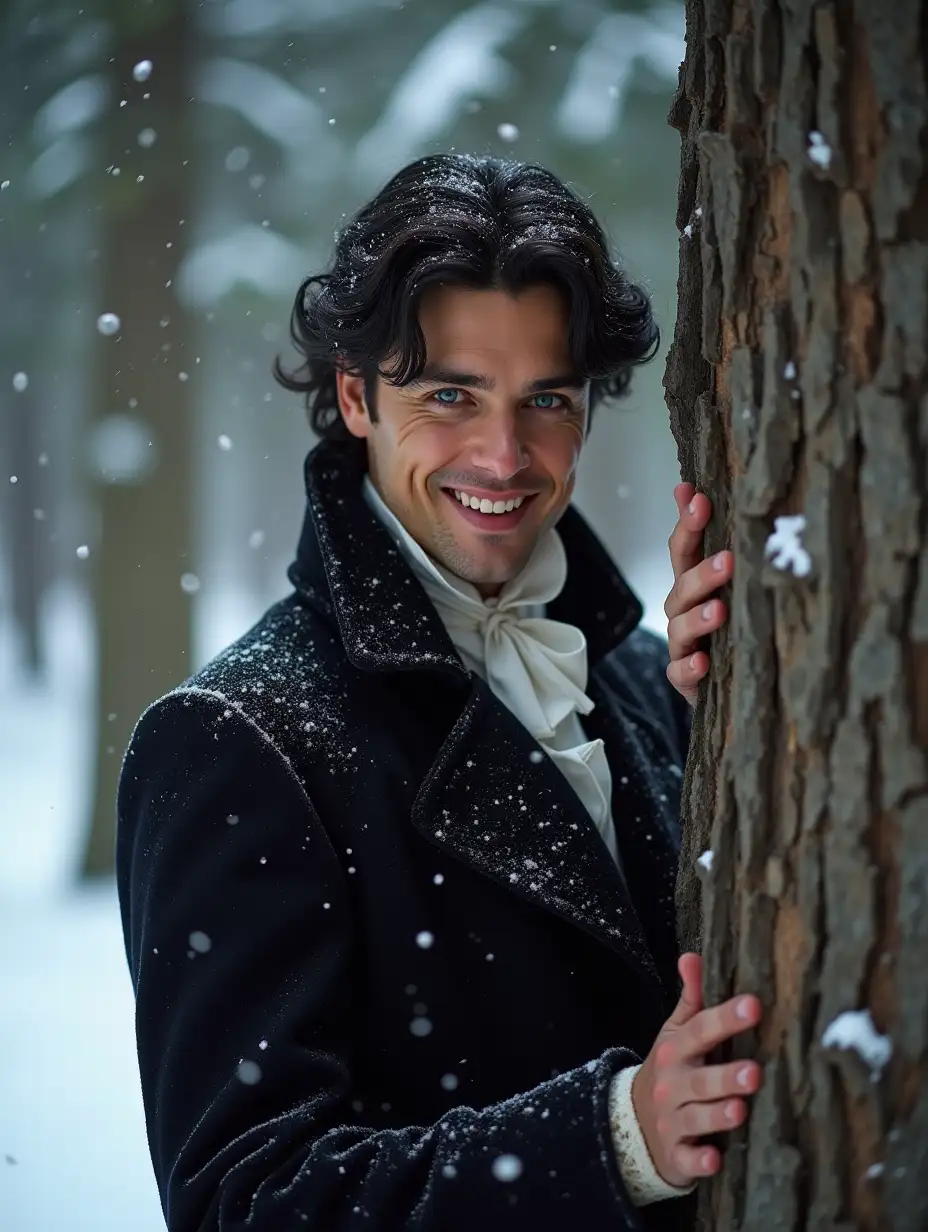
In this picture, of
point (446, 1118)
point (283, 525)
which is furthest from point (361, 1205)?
point (283, 525)

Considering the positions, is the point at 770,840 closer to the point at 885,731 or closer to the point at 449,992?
the point at 885,731

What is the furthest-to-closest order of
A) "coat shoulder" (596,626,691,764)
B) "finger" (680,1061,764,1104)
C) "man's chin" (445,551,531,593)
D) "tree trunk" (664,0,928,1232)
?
"coat shoulder" (596,626,691,764) → "man's chin" (445,551,531,593) → "finger" (680,1061,764,1104) → "tree trunk" (664,0,928,1232)

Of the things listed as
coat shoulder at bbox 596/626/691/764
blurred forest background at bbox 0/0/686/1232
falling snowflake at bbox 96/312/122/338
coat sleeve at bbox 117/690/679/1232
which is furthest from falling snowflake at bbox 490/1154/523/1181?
falling snowflake at bbox 96/312/122/338

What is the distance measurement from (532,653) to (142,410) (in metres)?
3.43

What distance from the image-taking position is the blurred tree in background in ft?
16.3

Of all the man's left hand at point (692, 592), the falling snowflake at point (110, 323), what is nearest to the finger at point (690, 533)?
the man's left hand at point (692, 592)

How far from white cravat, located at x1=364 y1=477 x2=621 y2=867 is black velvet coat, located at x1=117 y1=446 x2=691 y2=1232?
9cm

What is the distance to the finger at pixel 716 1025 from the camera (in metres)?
1.42

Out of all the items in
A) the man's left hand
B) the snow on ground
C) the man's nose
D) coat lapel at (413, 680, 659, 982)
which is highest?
the man's nose

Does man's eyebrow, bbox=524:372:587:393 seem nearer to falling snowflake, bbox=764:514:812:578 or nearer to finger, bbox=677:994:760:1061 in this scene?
falling snowflake, bbox=764:514:812:578

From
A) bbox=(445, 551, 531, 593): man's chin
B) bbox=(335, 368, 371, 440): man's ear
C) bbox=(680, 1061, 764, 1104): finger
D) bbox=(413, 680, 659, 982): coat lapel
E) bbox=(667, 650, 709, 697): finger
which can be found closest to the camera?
bbox=(680, 1061, 764, 1104): finger

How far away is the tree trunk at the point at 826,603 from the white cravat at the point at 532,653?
728 mm

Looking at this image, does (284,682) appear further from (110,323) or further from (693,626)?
(110,323)

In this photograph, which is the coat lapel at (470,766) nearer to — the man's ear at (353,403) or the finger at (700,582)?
the man's ear at (353,403)
